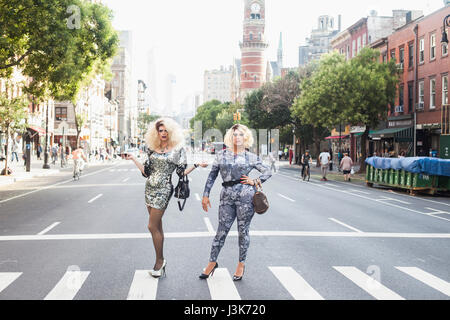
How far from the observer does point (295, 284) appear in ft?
21.1

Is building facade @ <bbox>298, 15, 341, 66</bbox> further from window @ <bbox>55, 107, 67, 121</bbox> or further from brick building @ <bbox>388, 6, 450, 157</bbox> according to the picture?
brick building @ <bbox>388, 6, 450, 157</bbox>

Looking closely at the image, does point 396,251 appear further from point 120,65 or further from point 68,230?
point 120,65

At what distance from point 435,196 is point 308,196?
244 inches

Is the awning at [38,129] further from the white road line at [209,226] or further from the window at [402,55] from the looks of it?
the white road line at [209,226]

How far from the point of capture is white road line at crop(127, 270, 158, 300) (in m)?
5.82

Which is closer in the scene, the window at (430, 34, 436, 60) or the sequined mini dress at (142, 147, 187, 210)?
the sequined mini dress at (142, 147, 187, 210)

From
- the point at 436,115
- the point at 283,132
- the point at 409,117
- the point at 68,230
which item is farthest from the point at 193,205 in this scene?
the point at 283,132

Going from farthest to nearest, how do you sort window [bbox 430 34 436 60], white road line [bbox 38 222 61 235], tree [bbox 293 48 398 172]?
window [bbox 430 34 436 60]
tree [bbox 293 48 398 172]
white road line [bbox 38 222 61 235]

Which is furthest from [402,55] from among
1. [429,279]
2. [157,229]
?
[157,229]

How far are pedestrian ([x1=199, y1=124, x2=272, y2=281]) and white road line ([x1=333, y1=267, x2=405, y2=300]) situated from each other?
4.75ft

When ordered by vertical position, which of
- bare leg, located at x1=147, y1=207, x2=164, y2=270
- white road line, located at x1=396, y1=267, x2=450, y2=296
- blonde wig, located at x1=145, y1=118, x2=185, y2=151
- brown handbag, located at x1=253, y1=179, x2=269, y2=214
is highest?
blonde wig, located at x1=145, y1=118, x2=185, y2=151

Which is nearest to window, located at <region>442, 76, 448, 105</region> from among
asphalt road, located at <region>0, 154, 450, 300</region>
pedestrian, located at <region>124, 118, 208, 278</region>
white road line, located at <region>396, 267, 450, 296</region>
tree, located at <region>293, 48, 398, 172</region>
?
tree, located at <region>293, 48, 398, 172</region>

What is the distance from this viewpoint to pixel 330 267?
7453 mm
